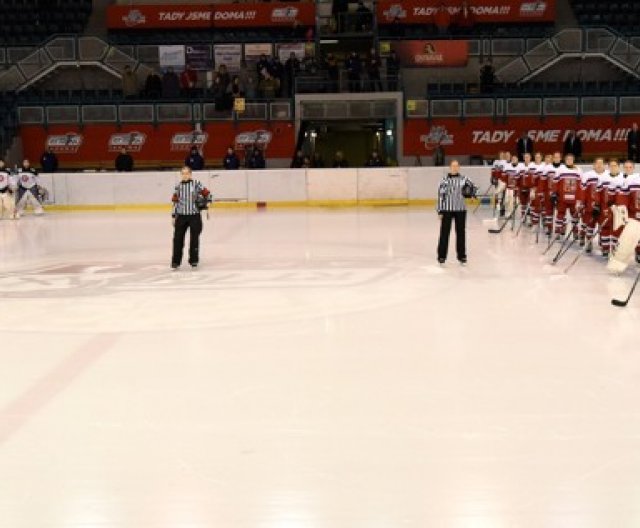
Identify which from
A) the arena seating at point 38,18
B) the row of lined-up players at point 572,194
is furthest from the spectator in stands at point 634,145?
the arena seating at point 38,18

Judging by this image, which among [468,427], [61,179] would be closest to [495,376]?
[468,427]

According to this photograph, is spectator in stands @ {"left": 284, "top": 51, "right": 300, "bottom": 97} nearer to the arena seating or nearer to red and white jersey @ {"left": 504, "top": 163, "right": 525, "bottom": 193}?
the arena seating

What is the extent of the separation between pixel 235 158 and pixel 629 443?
19.9 meters

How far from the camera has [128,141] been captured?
2722 cm

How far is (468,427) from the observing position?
17.4 ft

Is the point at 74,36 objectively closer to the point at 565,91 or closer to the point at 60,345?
the point at 565,91

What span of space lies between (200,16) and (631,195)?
916 inches

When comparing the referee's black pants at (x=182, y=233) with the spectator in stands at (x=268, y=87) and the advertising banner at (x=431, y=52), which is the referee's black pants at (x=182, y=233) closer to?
the spectator in stands at (x=268, y=87)

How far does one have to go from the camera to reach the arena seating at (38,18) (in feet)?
99.7

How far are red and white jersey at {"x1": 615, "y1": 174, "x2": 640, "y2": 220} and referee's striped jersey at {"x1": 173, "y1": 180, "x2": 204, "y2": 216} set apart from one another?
217 inches

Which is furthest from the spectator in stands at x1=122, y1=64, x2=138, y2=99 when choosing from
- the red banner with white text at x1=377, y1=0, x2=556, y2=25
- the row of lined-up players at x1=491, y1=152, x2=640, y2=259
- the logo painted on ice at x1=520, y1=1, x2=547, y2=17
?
the logo painted on ice at x1=520, y1=1, x2=547, y2=17

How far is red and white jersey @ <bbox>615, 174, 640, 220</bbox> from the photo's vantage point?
36.0 ft

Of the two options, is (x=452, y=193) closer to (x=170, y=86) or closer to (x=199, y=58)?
(x=170, y=86)

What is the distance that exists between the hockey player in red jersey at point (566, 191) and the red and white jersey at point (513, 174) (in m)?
2.96
